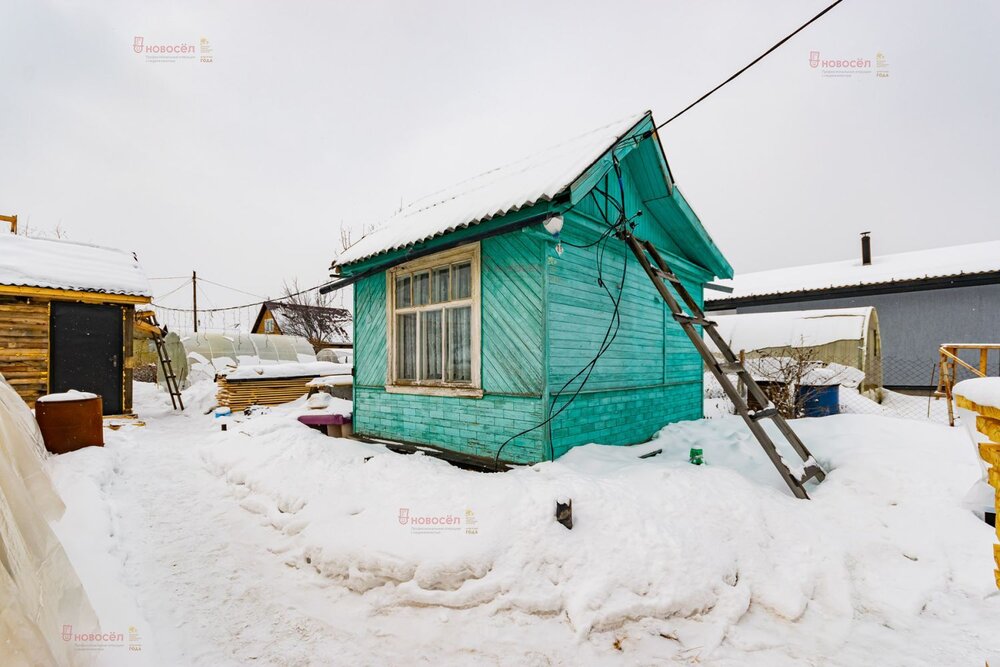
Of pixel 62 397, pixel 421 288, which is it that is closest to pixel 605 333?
pixel 421 288

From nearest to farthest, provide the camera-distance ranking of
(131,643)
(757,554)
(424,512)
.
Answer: (131,643), (757,554), (424,512)

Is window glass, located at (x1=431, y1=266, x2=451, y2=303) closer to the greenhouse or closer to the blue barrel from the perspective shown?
the blue barrel

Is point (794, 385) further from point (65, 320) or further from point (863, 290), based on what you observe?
point (65, 320)

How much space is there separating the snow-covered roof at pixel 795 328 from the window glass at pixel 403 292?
13.0m

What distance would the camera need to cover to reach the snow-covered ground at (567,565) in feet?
9.48

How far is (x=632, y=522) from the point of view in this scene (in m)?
3.85

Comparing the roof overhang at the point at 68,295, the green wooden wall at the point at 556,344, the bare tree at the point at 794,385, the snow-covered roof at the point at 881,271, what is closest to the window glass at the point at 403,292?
the green wooden wall at the point at 556,344

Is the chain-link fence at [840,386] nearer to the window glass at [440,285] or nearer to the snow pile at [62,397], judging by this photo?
the window glass at [440,285]

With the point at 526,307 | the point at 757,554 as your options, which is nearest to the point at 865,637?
the point at 757,554

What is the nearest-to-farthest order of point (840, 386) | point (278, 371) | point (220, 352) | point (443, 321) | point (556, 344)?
point (556, 344) → point (443, 321) → point (840, 386) → point (278, 371) → point (220, 352)

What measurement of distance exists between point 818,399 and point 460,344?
7.54 m

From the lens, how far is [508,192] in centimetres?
566

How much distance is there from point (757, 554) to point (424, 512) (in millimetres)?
3042

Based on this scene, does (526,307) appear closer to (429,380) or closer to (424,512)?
(429,380)
